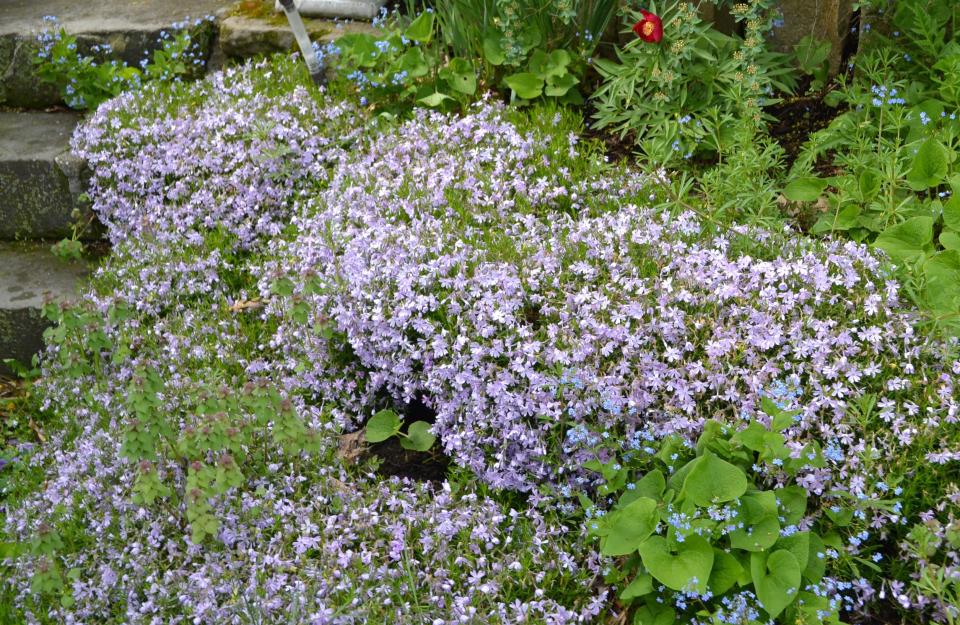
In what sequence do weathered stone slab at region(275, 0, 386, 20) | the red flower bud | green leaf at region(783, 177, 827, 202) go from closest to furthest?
1. green leaf at region(783, 177, 827, 202)
2. the red flower bud
3. weathered stone slab at region(275, 0, 386, 20)

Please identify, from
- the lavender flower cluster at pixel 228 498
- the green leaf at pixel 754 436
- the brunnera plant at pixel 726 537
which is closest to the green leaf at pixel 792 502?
the brunnera plant at pixel 726 537

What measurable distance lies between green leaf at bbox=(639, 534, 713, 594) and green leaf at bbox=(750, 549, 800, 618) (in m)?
0.14

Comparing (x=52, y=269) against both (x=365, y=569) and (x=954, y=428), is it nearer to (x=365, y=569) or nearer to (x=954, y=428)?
(x=365, y=569)

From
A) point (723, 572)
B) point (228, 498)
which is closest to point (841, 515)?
point (723, 572)

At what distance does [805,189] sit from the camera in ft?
12.1

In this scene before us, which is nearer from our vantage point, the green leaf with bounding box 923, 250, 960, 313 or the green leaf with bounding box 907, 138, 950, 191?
the green leaf with bounding box 923, 250, 960, 313

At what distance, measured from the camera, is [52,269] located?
4984 millimetres

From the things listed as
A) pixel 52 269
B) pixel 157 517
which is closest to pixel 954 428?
pixel 157 517

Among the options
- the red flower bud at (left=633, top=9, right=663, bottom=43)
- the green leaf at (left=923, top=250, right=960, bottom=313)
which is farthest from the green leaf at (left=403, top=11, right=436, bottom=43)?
the green leaf at (left=923, top=250, right=960, bottom=313)

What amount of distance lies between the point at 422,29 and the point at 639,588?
11.2 ft

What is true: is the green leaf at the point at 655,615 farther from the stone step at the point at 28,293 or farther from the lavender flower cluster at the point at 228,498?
the stone step at the point at 28,293

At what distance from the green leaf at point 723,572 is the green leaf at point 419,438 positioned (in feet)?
3.68

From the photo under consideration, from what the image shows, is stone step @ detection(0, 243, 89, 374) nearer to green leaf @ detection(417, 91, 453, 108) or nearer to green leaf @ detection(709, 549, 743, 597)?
green leaf @ detection(417, 91, 453, 108)

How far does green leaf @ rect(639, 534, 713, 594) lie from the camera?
248 centimetres
